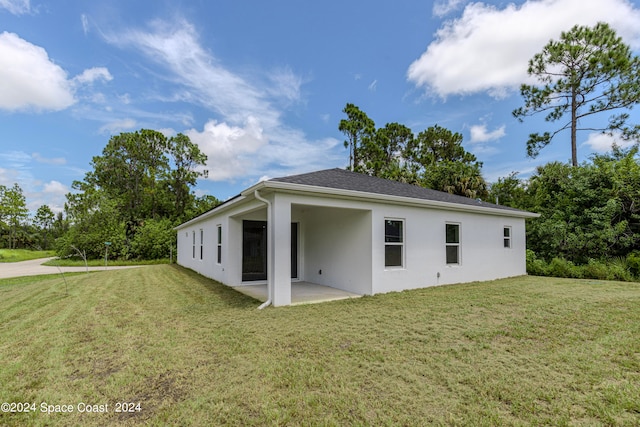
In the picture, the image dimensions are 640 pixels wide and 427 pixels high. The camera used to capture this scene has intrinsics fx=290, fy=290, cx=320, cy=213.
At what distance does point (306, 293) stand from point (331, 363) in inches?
163

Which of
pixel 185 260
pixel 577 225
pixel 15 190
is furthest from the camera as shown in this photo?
pixel 15 190

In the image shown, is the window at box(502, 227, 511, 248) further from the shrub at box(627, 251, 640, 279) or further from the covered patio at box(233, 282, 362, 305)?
the covered patio at box(233, 282, 362, 305)

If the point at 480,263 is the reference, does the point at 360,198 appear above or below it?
above

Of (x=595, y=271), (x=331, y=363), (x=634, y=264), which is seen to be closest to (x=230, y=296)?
(x=331, y=363)

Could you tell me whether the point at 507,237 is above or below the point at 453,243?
above

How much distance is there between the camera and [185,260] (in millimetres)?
15570

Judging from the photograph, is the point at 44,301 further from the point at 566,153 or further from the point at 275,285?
the point at 566,153

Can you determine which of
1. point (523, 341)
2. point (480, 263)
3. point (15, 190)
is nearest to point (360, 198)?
point (523, 341)

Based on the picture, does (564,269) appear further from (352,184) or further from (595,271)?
(352,184)

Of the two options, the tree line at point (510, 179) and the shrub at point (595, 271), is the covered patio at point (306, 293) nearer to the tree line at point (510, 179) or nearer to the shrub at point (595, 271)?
the tree line at point (510, 179)

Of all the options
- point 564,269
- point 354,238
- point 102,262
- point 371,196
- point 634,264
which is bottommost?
point 102,262

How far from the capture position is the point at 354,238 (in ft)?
25.1

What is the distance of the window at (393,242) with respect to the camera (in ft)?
24.6

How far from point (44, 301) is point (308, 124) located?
15.0 m
